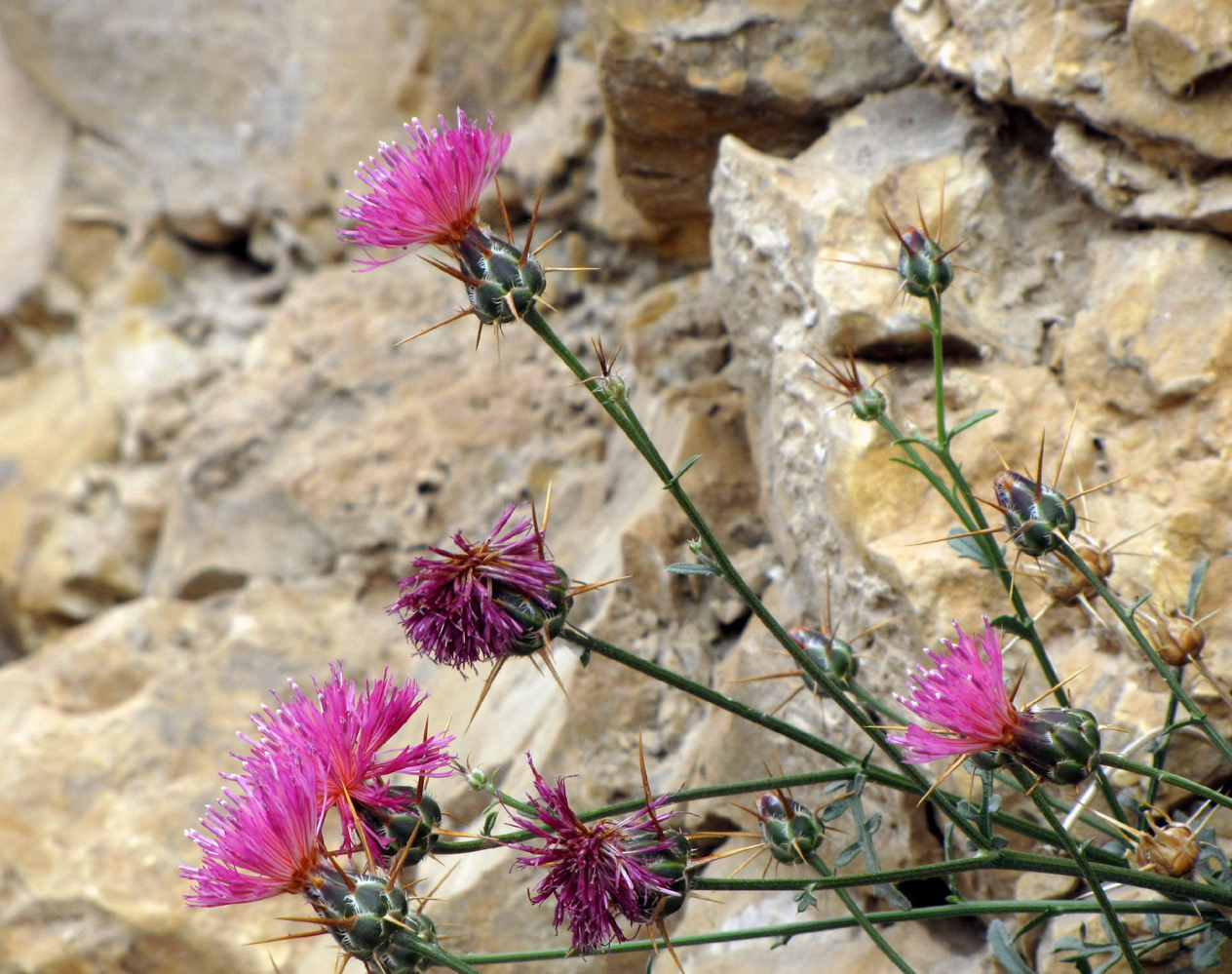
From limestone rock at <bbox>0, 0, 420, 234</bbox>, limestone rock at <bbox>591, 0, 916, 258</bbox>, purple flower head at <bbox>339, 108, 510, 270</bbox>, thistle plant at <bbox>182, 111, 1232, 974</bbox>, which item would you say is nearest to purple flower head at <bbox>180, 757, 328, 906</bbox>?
thistle plant at <bbox>182, 111, 1232, 974</bbox>

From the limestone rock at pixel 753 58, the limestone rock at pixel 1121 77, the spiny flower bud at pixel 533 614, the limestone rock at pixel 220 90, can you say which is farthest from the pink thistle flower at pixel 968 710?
the limestone rock at pixel 220 90

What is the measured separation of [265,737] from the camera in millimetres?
1438

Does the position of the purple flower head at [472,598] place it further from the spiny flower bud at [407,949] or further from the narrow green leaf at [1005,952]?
the narrow green leaf at [1005,952]

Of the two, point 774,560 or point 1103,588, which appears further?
point 774,560

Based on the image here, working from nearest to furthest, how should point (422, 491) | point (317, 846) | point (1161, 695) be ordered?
Answer: point (317, 846)
point (1161, 695)
point (422, 491)

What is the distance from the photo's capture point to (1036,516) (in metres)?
1.37

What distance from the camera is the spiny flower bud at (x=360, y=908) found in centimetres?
123

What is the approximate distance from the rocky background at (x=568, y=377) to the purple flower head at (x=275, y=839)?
1.23ft

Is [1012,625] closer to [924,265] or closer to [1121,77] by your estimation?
[924,265]

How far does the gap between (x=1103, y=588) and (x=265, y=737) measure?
116 cm

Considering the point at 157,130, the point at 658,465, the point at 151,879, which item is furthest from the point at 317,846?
the point at 157,130

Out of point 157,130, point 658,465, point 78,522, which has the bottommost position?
point 658,465

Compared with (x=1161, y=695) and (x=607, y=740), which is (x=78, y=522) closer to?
(x=607, y=740)

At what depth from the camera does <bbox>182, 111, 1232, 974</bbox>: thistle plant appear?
1237mm
